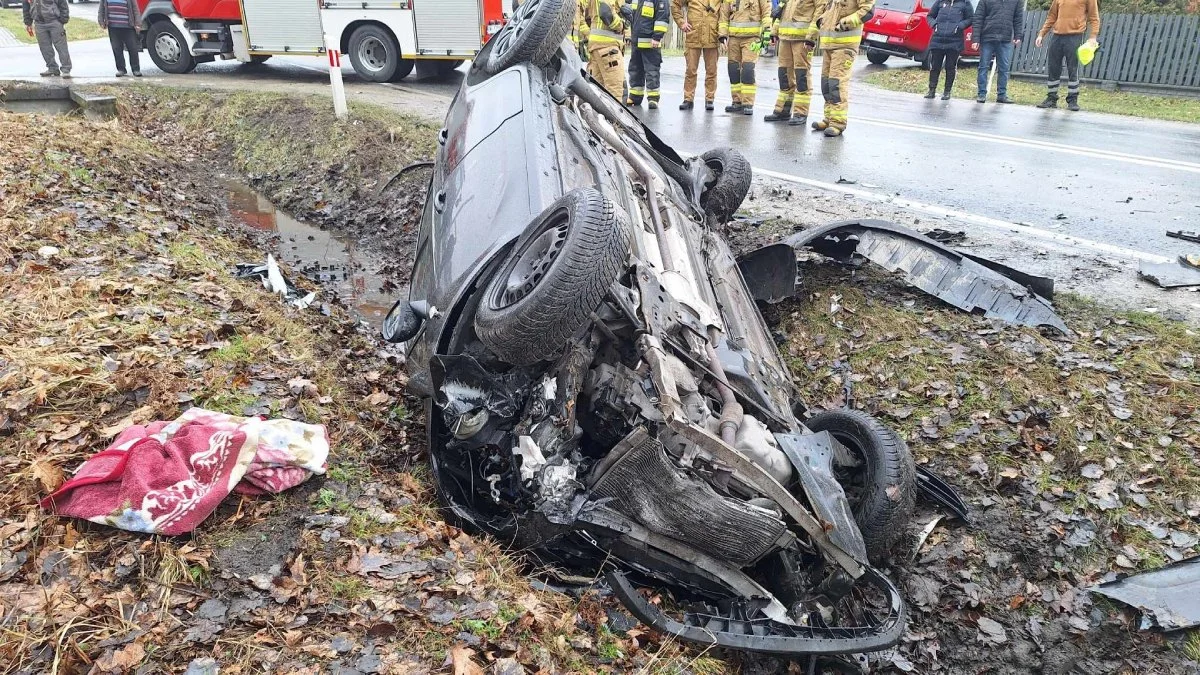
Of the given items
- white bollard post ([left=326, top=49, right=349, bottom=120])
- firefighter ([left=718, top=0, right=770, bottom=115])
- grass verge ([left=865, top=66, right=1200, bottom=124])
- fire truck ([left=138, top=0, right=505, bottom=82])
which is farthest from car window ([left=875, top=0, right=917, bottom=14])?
white bollard post ([left=326, top=49, right=349, bottom=120])

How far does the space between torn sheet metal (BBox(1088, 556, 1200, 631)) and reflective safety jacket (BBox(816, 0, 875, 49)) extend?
7553 mm

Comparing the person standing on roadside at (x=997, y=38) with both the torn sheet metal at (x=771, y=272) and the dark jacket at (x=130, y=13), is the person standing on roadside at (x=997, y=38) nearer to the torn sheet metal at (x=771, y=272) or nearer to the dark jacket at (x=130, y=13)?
the torn sheet metal at (x=771, y=272)

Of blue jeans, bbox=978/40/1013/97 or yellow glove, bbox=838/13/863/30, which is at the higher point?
yellow glove, bbox=838/13/863/30

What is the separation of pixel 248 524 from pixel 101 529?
48cm

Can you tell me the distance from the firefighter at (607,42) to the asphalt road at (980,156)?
783mm

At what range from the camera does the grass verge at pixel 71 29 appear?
20.8m

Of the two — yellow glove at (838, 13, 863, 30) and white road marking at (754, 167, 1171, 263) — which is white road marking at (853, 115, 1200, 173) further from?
white road marking at (754, 167, 1171, 263)

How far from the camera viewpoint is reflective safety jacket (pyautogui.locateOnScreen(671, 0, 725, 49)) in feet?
35.9

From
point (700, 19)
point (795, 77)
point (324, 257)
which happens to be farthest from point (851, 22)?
point (324, 257)

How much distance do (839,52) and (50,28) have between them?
12.3 meters

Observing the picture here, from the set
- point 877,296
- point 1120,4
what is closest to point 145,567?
point 877,296

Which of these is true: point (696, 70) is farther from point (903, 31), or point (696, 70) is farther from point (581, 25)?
point (903, 31)

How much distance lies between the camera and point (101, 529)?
9.11 feet

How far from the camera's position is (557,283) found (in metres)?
2.66
